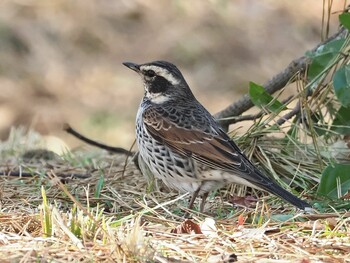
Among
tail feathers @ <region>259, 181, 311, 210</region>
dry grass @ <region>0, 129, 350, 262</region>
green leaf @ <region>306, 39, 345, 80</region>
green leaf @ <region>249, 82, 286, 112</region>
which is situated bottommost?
dry grass @ <region>0, 129, 350, 262</region>

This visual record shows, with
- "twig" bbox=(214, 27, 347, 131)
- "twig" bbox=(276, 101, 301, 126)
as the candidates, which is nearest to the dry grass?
"twig" bbox=(276, 101, 301, 126)

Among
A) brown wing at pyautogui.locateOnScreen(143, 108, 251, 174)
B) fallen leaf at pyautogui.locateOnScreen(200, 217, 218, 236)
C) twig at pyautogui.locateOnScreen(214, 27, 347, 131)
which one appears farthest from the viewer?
twig at pyautogui.locateOnScreen(214, 27, 347, 131)

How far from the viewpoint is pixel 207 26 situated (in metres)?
15.6

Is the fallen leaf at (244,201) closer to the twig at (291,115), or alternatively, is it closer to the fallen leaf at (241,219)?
the fallen leaf at (241,219)

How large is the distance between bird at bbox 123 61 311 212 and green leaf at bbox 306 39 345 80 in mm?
986

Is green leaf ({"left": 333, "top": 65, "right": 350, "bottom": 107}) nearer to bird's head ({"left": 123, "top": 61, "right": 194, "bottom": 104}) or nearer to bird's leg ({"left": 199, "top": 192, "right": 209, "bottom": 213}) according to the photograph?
bird's head ({"left": 123, "top": 61, "right": 194, "bottom": 104})

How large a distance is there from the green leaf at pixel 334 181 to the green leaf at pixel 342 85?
0.68 metres

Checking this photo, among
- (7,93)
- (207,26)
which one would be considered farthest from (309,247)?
(207,26)

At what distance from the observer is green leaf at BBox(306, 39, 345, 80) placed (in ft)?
24.7

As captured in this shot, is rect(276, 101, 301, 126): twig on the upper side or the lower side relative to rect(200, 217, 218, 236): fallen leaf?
upper

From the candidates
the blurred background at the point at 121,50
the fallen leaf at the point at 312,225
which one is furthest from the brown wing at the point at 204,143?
the blurred background at the point at 121,50

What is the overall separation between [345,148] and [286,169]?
614 millimetres

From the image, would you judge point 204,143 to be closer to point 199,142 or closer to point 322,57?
point 199,142

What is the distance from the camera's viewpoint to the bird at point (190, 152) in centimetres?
654
